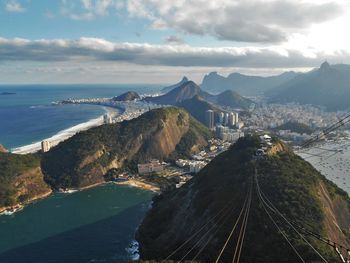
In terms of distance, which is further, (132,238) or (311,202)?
(132,238)

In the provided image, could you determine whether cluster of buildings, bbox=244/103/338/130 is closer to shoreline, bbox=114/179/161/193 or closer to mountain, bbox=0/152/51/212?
shoreline, bbox=114/179/161/193

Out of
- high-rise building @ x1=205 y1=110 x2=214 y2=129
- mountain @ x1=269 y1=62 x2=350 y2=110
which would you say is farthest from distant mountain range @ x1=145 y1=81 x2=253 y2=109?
high-rise building @ x1=205 y1=110 x2=214 y2=129

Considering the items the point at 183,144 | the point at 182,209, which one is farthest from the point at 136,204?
the point at 183,144

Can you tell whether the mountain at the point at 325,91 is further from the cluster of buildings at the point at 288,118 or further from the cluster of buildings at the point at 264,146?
the cluster of buildings at the point at 264,146

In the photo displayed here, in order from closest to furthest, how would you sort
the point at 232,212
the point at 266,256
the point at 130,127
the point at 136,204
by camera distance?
the point at 266,256
the point at 232,212
the point at 136,204
the point at 130,127

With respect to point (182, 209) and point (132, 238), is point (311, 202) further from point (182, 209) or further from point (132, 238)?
point (132, 238)

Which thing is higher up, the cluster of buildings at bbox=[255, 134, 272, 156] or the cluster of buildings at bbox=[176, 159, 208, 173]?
the cluster of buildings at bbox=[255, 134, 272, 156]

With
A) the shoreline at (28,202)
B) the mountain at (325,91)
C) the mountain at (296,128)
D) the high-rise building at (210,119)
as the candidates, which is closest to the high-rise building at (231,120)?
the high-rise building at (210,119)
